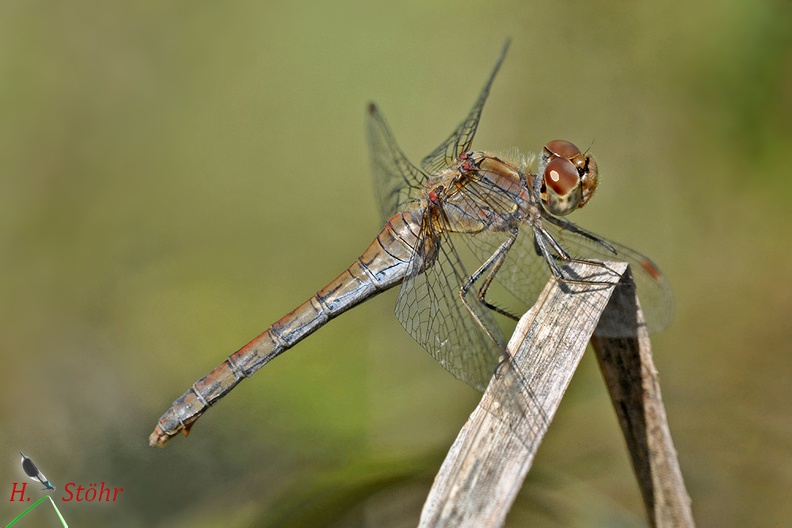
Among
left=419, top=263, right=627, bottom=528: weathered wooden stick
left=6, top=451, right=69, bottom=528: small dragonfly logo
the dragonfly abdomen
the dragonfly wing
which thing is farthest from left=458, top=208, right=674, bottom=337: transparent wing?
left=6, top=451, right=69, bottom=528: small dragonfly logo

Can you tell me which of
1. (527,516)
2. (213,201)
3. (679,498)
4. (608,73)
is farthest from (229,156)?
(679,498)

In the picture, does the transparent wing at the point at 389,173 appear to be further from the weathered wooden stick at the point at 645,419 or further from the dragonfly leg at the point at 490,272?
the weathered wooden stick at the point at 645,419

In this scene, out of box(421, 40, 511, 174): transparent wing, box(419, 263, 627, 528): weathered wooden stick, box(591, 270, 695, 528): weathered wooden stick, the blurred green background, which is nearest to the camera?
box(419, 263, 627, 528): weathered wooden stick

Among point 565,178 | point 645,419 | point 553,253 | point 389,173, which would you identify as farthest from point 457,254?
point 645,419

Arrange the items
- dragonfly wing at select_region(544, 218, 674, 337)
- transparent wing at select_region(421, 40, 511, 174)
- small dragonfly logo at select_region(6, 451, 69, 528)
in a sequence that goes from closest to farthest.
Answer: small dragonfly logo at select_region(6, 451, 69, 528)
dragonfly wing at select_region(544, 218, 674, 337)
transparent wing at select_region(421, 40, 511, 174)

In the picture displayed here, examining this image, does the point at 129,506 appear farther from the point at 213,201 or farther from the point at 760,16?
the point at 760,16

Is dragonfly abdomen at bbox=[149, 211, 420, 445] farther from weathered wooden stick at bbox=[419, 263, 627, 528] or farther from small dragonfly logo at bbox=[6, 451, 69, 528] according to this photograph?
weathered wooden stick at bbox=[419, 263, 627, 528]

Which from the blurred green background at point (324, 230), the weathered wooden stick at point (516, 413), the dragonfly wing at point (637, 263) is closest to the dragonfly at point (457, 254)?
the dragonfly wing at point (637, 263)
